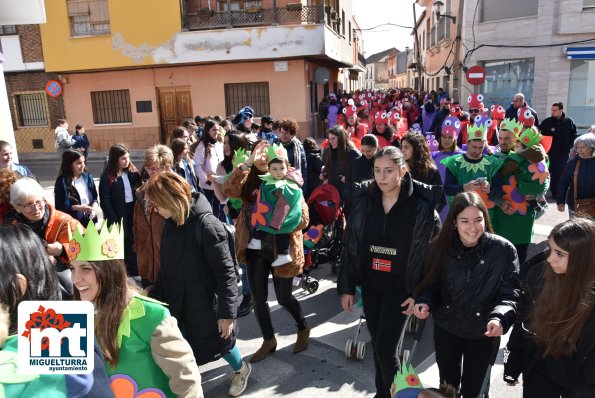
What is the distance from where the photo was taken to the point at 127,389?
214 cm

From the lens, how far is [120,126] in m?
20.1

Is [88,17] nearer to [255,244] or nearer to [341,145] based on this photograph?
[341,145]

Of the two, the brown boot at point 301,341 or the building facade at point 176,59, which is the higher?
the building facade at point 176,59

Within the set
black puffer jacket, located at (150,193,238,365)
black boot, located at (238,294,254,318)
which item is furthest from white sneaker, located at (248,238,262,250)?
black boot, located at (238,294,254,318)

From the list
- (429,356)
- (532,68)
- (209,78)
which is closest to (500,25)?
(532,68)

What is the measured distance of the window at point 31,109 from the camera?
20.1 meters

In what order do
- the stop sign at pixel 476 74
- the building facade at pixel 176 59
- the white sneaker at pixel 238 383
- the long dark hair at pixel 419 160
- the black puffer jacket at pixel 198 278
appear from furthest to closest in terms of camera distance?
the building facade at pixel 176 59 → the stop sign at pixel 476 74 → the long dark hair at pixel 419 160 → the white sneaker at pixel 238 383 → the black puffer jacket at pixel 198 278

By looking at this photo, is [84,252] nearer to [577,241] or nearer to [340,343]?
[577,241]

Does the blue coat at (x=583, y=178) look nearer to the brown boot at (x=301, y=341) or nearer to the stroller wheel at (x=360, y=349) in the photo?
the stroller wheel at (x=360, y=349)

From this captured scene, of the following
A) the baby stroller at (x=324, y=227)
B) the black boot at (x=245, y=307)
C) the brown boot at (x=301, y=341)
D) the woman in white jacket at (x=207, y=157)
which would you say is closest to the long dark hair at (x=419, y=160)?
the baby stroller at (x=324, y=227)

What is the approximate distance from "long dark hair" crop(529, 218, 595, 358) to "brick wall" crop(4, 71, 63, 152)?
849 inches

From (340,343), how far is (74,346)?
365 cm

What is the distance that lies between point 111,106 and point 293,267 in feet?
61.3

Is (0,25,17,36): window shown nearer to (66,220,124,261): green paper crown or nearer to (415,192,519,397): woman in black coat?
(66,220,124,261): green paper crown
